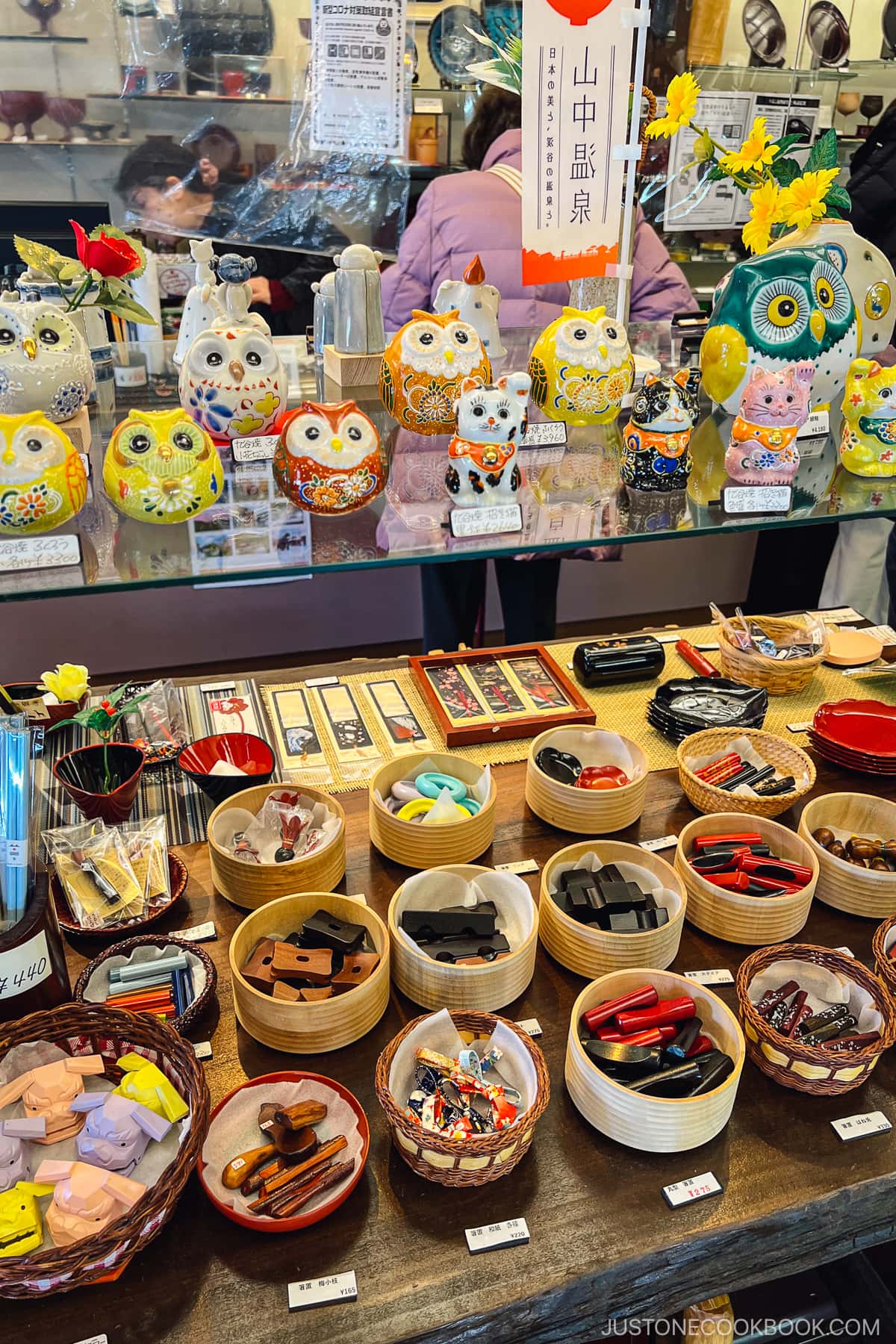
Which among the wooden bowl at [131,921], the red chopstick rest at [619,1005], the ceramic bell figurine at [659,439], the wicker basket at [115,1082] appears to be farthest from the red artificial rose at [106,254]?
the red chopstick rest at [619,1005]

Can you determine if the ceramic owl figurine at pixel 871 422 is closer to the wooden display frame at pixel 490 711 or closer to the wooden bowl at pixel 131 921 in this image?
the wooden display frame at pixel 490 711

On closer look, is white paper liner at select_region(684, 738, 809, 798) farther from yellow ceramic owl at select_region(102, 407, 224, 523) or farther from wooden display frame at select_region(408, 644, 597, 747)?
yellow ceramic owl at select_region(102, 407, 224, 523)

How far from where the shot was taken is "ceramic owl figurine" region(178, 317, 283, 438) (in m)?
1.64

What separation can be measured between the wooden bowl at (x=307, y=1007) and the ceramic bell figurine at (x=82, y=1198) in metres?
0.26

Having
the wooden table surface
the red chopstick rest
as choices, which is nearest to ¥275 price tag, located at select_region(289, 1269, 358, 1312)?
the wooden table surface

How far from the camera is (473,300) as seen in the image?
1.96m

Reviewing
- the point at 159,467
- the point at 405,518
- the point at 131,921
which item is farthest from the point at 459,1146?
the point at 159,467

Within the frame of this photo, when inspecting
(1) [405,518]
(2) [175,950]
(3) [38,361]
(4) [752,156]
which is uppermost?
(4) [752,156]

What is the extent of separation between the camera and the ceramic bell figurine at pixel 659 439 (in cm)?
160

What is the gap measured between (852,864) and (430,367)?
1.15 meters

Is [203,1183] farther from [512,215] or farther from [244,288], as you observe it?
[512,215]

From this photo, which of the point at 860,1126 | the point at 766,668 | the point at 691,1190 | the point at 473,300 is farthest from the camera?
the point at 766,668

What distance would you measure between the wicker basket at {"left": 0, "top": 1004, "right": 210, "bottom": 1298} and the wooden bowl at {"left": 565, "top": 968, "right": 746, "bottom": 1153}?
50 centimetres

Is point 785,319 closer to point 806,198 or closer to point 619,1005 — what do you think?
point 806,198
